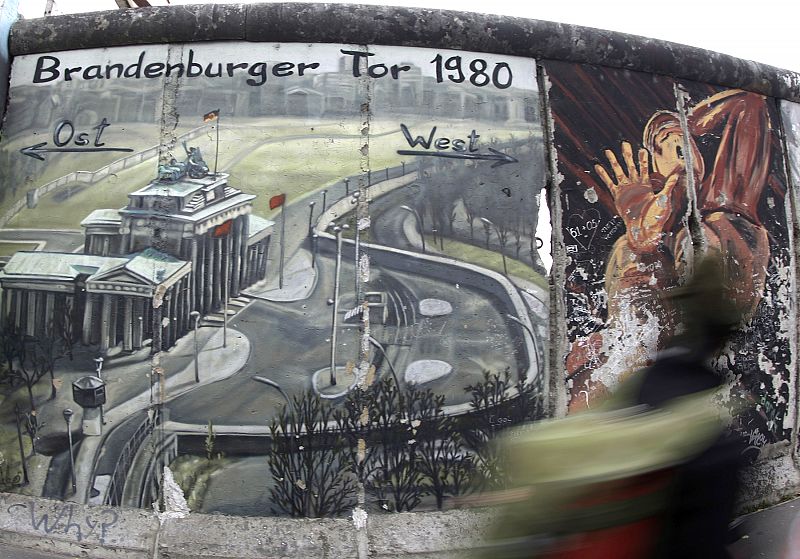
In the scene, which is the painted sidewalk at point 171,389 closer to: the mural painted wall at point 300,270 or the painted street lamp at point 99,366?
the mural painted wall at point 300,270

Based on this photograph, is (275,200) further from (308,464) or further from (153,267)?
(308,464)

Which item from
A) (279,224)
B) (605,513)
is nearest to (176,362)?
(279,224)

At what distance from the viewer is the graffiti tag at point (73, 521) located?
14.8 ft

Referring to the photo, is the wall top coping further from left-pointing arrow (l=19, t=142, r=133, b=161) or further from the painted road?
the painted road

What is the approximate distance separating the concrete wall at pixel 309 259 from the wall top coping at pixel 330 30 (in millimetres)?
18

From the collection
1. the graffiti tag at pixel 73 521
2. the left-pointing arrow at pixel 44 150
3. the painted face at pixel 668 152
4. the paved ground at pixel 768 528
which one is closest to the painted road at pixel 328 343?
the graffiti tag at pixel 73 521

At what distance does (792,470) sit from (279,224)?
4743 mm

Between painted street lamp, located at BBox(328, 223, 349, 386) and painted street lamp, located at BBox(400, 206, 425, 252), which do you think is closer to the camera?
painted street lamp, located at BBox(328, 223, 349, 386)

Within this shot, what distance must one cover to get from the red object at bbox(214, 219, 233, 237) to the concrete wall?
0.05 feet

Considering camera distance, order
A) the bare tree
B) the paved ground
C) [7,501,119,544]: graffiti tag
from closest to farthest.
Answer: the paved ground < [7,501,119,544]: graffiti tag < the bare tree

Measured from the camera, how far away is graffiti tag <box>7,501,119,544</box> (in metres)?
4.52

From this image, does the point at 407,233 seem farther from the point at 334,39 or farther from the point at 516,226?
the point at 334,39

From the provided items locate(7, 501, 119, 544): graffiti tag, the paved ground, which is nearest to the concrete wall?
locate(7, 501, 119, 544): graffiti tag

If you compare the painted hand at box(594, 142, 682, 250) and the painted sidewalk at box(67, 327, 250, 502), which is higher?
the painted hand at box(594, 142, 682, 250)
